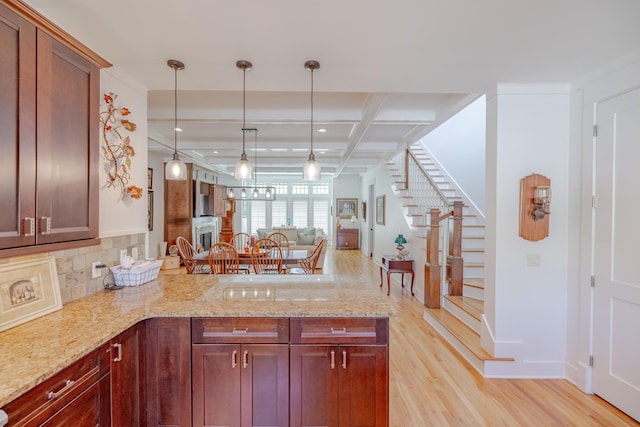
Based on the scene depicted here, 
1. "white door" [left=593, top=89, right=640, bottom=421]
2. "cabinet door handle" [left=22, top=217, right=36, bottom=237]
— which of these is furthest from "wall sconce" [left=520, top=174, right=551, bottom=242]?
"cabinet door handle" [left=22, top=217, right=36, bottom=237]

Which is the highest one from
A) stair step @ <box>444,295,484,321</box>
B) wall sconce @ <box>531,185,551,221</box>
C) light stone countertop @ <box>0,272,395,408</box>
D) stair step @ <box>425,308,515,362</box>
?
wall sconce @ <box>531,185,551,221</box>

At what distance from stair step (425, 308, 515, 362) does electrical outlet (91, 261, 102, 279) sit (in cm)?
325

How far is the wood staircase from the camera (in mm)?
2978

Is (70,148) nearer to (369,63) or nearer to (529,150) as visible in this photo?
(369,63)

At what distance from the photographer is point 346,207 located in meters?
11.1

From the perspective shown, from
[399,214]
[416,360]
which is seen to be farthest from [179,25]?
[399,214]

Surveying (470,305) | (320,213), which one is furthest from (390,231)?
(320,213)

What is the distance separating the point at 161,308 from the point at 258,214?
10312mm

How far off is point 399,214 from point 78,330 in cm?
524

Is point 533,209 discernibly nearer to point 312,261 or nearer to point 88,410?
point 312,261

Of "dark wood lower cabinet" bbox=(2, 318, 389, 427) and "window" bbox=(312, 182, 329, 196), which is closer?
"dark wood lower cabinet" bbox=(2, 318, 389, 427)

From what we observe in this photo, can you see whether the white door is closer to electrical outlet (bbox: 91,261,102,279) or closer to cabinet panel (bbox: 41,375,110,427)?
cabinet panel (bbox: 41,375,110,427)

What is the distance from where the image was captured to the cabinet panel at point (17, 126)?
4.22 ft

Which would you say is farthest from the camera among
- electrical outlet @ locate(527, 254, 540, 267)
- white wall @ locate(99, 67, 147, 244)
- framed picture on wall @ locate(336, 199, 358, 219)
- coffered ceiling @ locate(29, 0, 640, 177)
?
framed picture on wall @ locate(336, 199, 358, 219)
